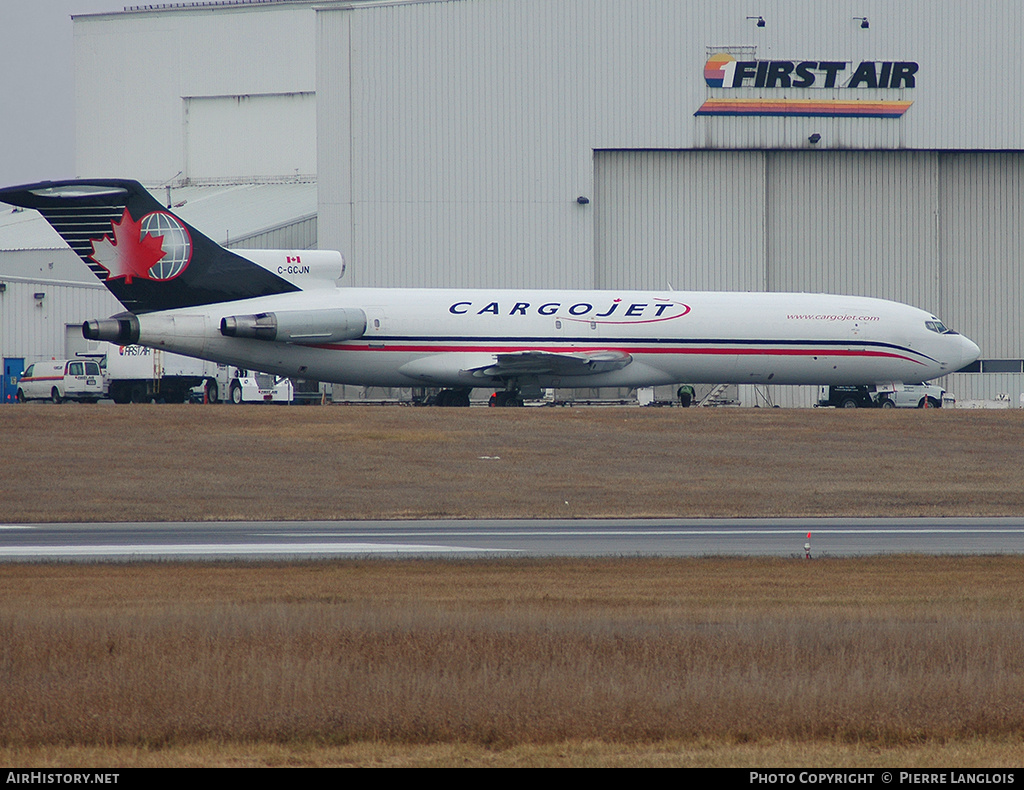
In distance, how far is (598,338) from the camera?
43.9 metres

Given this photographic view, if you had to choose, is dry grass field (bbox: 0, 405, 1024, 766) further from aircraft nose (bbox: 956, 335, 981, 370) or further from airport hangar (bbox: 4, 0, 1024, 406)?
airport hangar (bbox: 4, 0, 1024, 406)

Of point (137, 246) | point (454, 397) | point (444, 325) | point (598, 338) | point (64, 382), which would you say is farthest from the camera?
point (64, 382)

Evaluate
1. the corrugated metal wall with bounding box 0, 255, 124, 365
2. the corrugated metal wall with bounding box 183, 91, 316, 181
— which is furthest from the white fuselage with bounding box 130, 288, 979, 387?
the corrugated metal wall with bounding box 183, 91, 316, 181

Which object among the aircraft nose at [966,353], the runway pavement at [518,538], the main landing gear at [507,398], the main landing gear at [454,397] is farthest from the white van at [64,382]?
the aircraft nose at [966,353]

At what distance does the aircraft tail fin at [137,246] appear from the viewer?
130 feet

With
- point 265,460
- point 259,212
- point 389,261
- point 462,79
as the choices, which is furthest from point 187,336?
point 259,212

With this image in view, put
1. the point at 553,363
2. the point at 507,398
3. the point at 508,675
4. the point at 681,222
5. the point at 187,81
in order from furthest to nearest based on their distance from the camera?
the point at 187,81 → the point at 681,222 → the point at 507,398 → the point at 553,363 → the point at 508,675

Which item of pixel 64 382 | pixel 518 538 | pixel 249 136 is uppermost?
pixel 249 136

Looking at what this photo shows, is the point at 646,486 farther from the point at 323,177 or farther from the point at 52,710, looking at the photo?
the point at 323,177

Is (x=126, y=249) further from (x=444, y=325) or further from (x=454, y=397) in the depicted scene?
(x=454, y=397)

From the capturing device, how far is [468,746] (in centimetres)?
919

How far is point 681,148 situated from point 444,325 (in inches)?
726

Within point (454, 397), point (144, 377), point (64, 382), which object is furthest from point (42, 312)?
point (454, 397)

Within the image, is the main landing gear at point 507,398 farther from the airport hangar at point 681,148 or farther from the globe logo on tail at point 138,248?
the globe logo on tail at point 138,248
